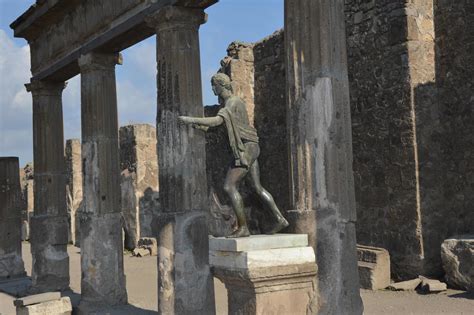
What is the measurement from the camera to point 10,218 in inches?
523

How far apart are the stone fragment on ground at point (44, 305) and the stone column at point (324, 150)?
458 cm

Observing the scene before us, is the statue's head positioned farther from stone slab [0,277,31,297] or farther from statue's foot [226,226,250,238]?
stone slab [0,277,31,297]

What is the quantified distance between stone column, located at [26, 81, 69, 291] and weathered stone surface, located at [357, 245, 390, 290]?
4962mm

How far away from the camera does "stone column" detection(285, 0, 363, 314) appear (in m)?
4.88

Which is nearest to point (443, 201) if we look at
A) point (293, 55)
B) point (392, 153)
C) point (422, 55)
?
point (392, 153)

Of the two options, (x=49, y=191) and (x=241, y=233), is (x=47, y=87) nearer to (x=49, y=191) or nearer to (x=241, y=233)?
(x=49, y=191)

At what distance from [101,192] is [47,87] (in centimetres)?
295

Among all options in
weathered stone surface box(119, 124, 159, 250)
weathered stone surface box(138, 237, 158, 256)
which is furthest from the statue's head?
weathered stone surface box(119, 124, 159, 250)

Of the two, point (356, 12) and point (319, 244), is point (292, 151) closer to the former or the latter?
point (319, 244)

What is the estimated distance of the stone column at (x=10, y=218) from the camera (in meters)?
13.0

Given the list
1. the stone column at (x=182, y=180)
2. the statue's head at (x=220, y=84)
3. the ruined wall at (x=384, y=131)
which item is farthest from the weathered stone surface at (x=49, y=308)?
the ruined wall at (x=384, y=131)

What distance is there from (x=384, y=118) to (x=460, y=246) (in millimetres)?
2405

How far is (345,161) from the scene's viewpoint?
16.4 ft

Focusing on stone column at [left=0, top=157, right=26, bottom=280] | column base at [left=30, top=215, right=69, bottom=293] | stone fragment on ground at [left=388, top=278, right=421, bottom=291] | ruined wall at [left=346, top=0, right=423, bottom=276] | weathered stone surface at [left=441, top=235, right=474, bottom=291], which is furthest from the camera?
stone column at [left=0, top=157, right=26, bottom=280]
